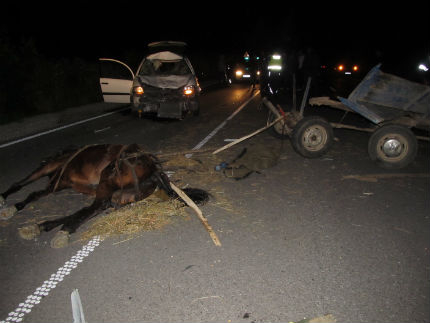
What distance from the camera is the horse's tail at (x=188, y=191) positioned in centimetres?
418

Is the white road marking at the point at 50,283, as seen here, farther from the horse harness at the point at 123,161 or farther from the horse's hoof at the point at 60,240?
the horse harness at the point at 123,161

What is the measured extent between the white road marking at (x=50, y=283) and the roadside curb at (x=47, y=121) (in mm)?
5987

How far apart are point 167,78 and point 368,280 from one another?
8.82 m

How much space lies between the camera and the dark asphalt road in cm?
264

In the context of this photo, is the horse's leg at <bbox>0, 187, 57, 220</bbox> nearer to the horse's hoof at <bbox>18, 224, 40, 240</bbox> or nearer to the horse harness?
the horse harness

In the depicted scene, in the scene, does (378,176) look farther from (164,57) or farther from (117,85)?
(117,85)

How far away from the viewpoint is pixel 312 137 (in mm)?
6414

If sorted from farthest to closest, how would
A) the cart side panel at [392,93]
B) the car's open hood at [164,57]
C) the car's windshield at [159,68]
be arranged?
the car's open hood at [164,57] < the car's windshield at [159,68] < the cart side panel at [392,93]

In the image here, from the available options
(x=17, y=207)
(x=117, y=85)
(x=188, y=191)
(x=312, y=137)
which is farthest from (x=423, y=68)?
(x=117, y=85)

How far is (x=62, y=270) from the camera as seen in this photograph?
10.1 feet

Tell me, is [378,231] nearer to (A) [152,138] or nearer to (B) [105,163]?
(B) [105,163]

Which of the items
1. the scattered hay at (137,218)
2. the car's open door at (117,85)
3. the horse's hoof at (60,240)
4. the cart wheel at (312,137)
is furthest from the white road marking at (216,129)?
the horse's hoof at (60,240)

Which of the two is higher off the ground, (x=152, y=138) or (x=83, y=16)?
(x=83, y=16)

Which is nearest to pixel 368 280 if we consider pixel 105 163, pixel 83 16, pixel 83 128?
pixel 105 163
